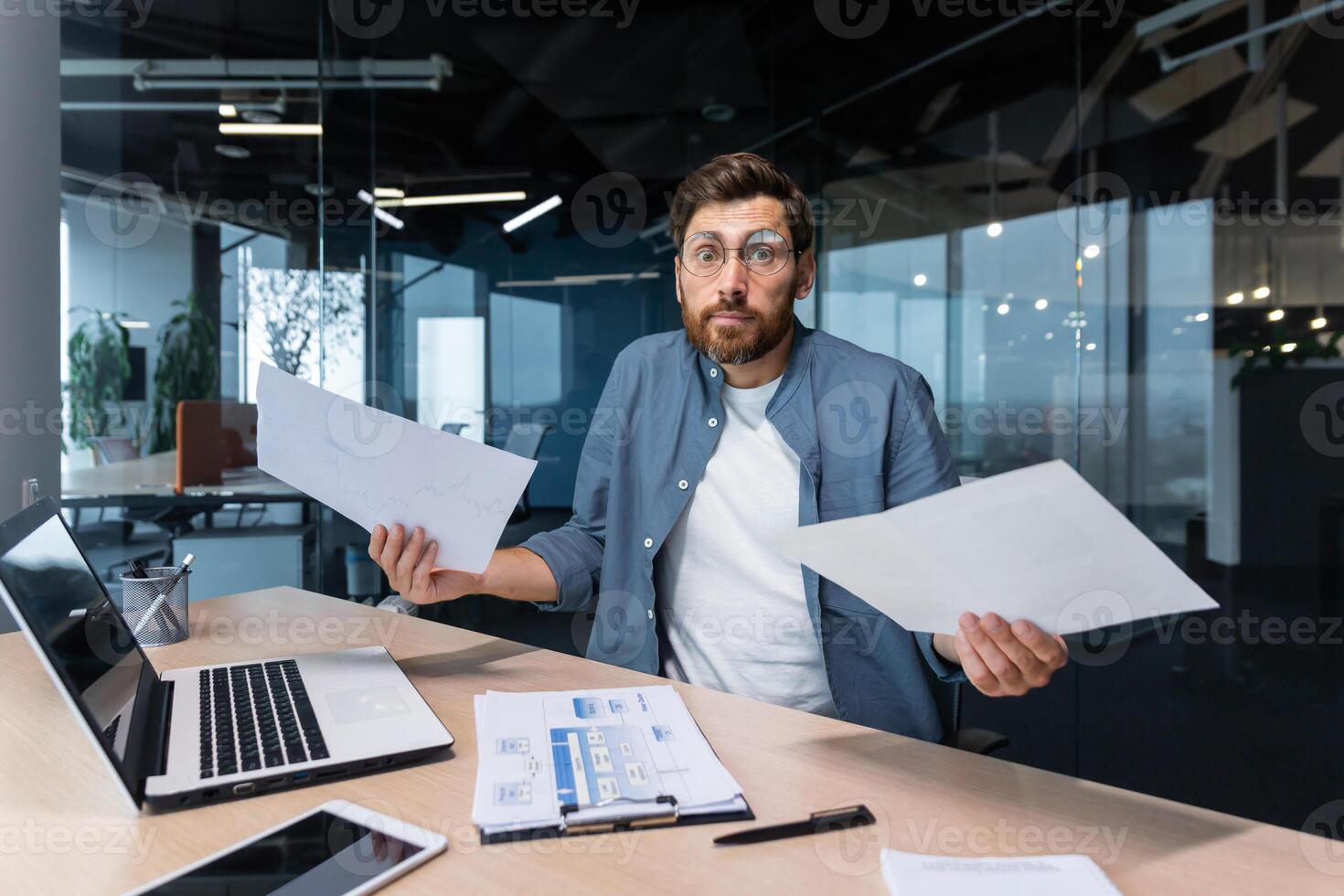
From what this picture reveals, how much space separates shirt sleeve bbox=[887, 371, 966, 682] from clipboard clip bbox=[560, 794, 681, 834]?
85 centimetres

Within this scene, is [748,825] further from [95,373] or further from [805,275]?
[95,373]

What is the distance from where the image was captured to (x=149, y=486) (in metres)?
3.36

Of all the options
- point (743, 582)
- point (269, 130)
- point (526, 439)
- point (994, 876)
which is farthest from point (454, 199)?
point (994, 876)

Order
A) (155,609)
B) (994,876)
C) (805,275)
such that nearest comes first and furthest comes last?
(994,876) < (155,609) < (805,275)

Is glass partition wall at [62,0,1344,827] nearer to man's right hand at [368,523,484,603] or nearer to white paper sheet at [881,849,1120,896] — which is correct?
white paper sheet at [881,849,1120,896]

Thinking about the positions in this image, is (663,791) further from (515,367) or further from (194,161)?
(194,161)

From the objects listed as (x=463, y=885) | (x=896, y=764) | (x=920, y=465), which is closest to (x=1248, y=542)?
(x=920, y=465)

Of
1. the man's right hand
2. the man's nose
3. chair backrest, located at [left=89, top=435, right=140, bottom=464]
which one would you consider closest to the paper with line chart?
the man's right hand

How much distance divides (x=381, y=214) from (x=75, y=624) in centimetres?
324

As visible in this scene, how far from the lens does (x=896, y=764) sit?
0.96 meters

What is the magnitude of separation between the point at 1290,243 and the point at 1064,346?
0.73 m

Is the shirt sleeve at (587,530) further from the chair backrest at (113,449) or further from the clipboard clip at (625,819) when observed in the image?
the chair backrest at (113,449)

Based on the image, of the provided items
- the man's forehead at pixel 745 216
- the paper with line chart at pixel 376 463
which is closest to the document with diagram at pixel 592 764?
the paper with line chart at pixel 376 463

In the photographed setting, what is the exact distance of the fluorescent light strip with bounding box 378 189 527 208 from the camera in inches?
152
